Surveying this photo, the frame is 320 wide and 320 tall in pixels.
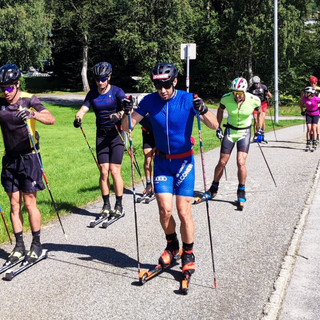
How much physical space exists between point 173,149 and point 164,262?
49.9 inches

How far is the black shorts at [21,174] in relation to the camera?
535 cm

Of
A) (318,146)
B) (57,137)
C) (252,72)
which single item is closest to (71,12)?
(252,72)

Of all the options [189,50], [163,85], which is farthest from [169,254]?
[189,50]

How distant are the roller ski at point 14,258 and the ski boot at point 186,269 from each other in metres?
2.00

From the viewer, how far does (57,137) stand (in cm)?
2020

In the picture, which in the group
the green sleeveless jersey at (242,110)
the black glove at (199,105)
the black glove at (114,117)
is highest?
the black glove at (199,105)

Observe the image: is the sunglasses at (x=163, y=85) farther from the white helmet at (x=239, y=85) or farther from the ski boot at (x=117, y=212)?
the white helmet at (x=239, y=85)

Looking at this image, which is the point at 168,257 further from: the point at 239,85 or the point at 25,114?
the point at 239,85

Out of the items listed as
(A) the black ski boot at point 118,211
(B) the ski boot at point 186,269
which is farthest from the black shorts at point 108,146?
(B) the ski boot at point 186,269

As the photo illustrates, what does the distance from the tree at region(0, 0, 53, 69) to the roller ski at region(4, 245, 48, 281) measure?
1275 inches

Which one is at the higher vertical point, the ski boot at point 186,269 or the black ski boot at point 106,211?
the ski boot at point 186,269

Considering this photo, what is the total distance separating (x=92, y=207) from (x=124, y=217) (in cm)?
103

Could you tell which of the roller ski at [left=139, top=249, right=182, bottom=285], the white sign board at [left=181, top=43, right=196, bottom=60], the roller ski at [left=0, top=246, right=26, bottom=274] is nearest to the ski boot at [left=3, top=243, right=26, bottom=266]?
the roller ski at [left=0, top=246, right=26, bottom=274]

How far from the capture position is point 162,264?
5012 millimetres
